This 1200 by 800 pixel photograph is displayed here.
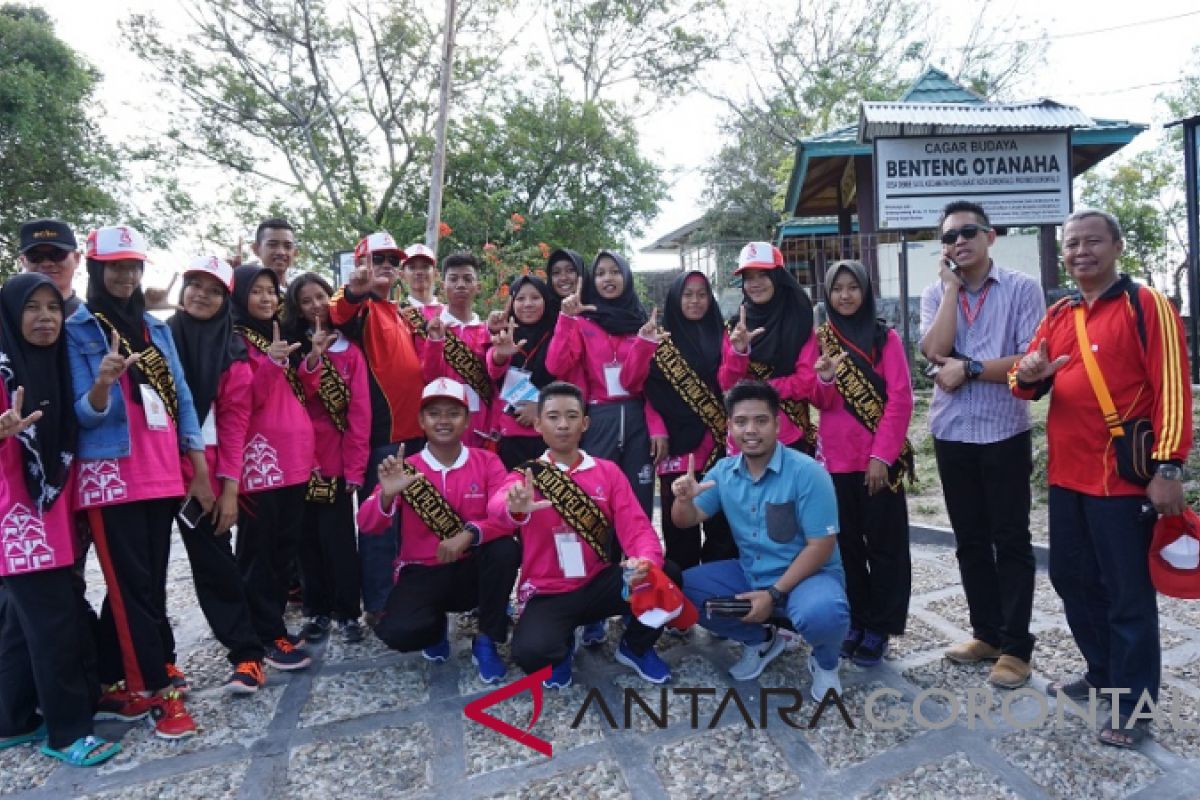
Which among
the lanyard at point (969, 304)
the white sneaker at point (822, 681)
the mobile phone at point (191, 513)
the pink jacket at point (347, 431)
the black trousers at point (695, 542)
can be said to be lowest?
the white sneaker at point (822, 681)

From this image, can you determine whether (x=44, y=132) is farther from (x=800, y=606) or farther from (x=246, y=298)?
(x=800, y=606)

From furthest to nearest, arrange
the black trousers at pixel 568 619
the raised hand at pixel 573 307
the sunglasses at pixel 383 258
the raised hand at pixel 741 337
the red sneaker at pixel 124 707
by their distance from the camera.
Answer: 1. the sunglasses at pixel 383 258
2. the raised hand at pixel 573 307
3. the raised hand at pixel 741 337
4. the black trousers at pixel 568 619
5. the red sneaker at pixel 124 707

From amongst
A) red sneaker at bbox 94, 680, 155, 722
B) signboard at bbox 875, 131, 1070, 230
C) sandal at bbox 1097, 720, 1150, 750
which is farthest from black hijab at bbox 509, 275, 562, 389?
signboard at bbox 875, 131, 1070, 230

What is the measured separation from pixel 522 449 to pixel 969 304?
8.22ft

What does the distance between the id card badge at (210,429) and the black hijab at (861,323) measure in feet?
10.2

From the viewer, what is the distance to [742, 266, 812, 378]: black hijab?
402 centimetres

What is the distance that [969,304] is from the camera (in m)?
3.58

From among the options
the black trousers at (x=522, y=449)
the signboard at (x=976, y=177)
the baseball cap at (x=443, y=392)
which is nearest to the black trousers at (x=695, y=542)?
the black trousers at (x=522, y=449)

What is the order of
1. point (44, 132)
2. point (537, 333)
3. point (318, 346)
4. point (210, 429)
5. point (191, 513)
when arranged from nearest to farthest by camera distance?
1. point (191, 513)
2. point (210, 429)
3. point (318, 346)
4. point (537, 333)
5. point (44, 132)

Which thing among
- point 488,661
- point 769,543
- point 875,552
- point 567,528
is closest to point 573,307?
point 567,528

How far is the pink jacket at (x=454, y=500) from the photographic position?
3.90 meters

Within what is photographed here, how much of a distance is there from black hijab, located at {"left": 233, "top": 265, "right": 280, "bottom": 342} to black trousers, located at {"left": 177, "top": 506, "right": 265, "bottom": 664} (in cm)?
104

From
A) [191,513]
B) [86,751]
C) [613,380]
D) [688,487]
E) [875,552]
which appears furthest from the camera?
[613,380]

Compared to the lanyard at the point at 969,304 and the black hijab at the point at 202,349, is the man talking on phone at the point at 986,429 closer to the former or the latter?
the lanyard at the point at 969,304
